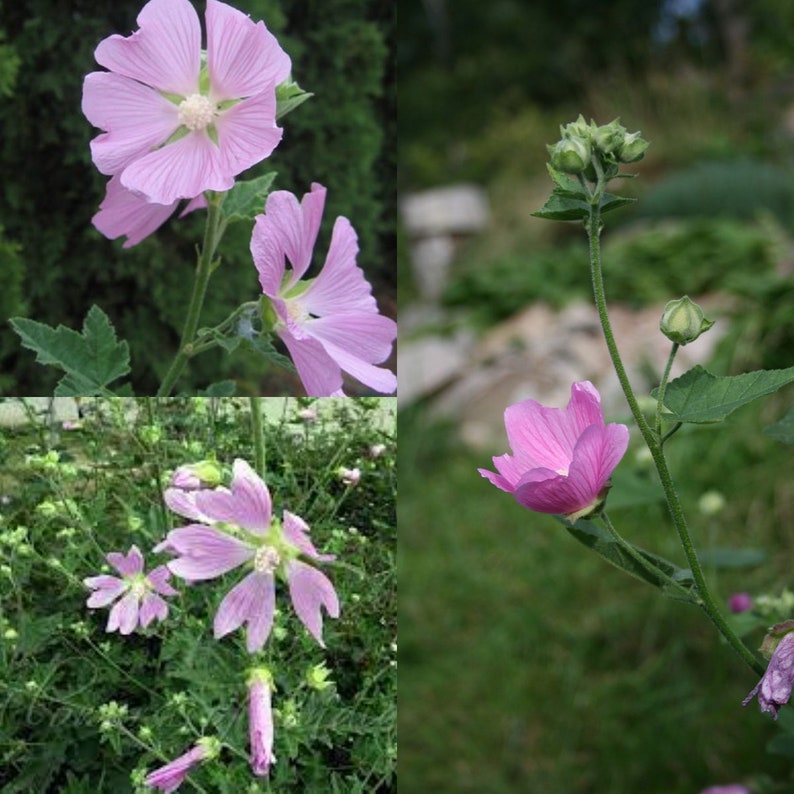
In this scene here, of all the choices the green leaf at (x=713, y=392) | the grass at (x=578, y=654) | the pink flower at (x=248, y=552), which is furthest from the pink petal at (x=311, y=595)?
the grass at (x=578, y=654)

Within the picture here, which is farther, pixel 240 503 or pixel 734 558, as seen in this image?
pixel 734 558

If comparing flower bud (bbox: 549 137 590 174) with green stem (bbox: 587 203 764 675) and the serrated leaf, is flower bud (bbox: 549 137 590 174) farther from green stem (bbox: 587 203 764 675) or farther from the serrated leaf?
the serrated leaf

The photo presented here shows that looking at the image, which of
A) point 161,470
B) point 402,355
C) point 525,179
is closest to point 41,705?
point 161,470

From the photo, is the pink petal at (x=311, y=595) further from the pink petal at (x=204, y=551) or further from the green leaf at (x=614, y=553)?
the green leaf at (x=614, y=553)

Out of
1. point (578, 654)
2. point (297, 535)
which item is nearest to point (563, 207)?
point (297, 535)

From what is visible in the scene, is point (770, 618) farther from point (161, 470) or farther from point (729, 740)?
point (729, 740)

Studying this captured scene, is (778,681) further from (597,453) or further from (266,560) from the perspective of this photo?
(266,560)
